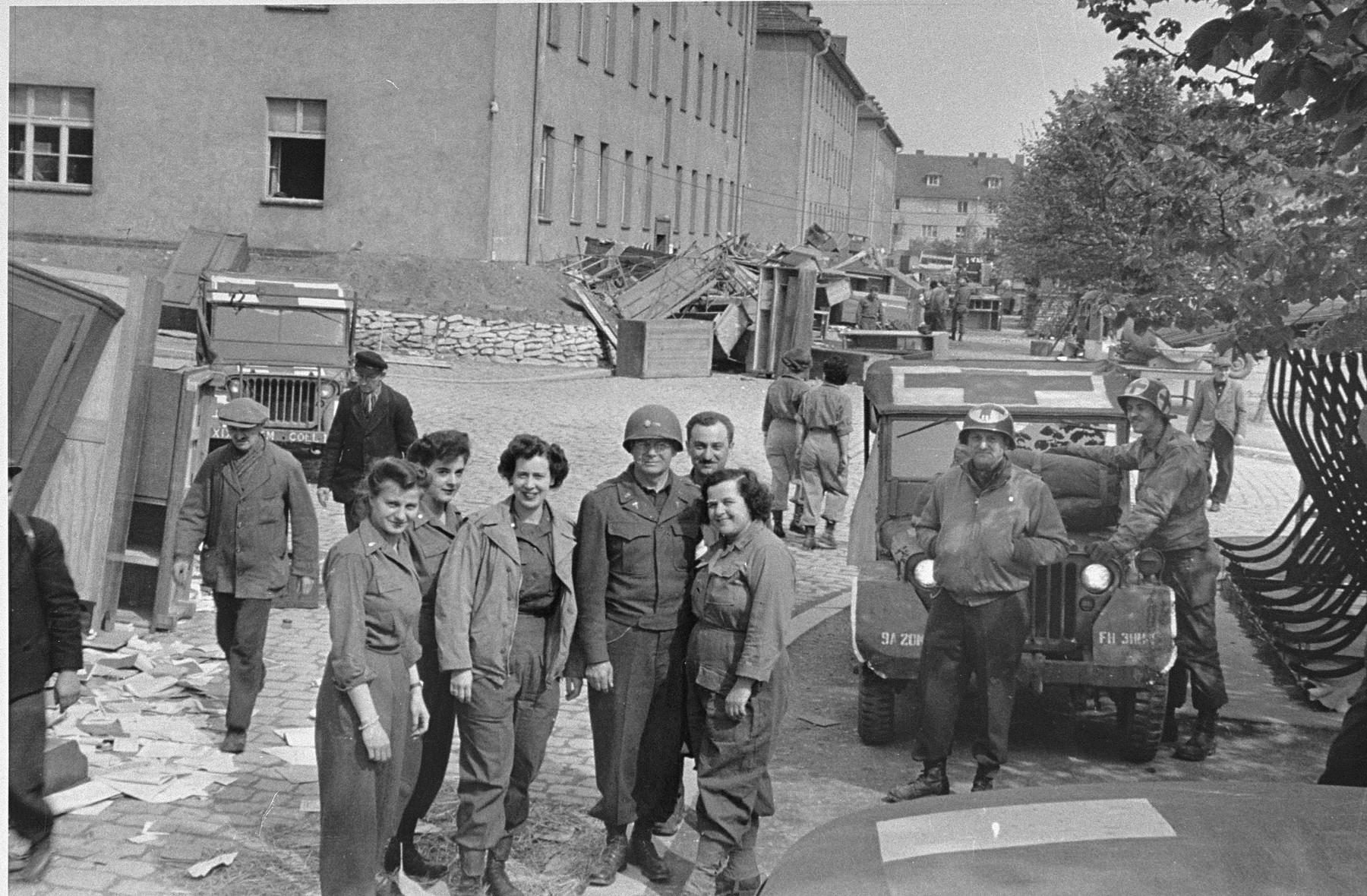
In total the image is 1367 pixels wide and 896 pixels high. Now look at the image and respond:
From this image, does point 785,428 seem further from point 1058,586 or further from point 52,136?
point 52,136

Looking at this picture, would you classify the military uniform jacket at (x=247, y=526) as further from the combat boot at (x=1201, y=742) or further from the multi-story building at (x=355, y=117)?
the combat boot at (x=1201, y=742)

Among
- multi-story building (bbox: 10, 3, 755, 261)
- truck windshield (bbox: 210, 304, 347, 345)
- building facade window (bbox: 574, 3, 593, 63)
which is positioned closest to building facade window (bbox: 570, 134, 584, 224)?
multi-story building (bbox: 10, 3, 755, 261)

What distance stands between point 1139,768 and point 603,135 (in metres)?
3.76

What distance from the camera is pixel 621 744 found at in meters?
5.62

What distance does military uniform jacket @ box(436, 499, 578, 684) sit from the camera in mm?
5203

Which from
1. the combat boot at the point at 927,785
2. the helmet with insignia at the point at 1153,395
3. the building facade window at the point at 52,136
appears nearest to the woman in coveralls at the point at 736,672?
the combat boot at the point at 927,785

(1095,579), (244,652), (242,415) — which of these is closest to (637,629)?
(1095,579)

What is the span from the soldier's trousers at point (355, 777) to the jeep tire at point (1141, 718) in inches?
118

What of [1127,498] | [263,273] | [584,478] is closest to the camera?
[584,478]

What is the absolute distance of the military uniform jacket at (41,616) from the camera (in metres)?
5.56

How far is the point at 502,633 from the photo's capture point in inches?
208

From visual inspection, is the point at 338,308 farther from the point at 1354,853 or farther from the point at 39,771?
the point at 1354,853

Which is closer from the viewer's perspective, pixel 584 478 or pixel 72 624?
pixel 72 624

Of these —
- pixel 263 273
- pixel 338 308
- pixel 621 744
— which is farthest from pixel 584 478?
pixel 263 273
